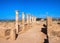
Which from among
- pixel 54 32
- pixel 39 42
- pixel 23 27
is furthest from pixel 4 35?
pixel 23 27

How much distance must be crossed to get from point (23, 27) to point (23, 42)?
722 centimetres

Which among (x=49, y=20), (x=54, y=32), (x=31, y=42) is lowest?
(x=31, y=42)

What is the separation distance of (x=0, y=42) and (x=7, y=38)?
1.12m

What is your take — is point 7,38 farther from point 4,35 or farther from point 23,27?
point 23,27

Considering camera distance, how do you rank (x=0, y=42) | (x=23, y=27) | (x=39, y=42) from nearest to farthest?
(x=0, y=42), (x=39, y=42), (x=23, y=27)

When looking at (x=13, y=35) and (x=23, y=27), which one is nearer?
(x=13, y=35)

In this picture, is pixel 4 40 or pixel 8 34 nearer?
pixel 4 40

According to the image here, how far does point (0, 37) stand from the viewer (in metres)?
10.4

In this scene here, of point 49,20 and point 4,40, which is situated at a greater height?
point 49,20

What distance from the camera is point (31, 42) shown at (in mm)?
10117

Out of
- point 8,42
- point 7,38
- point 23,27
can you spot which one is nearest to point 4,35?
point 7,38

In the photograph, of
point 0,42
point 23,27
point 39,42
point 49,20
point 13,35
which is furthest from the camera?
point 23,27

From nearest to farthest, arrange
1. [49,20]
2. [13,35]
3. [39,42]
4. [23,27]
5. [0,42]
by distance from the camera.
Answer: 1. [0,42]
2. [39,42]
3. [13,35]
4. [49,20]
5. [23,27]

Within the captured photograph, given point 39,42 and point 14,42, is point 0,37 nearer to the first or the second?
point 14,42
